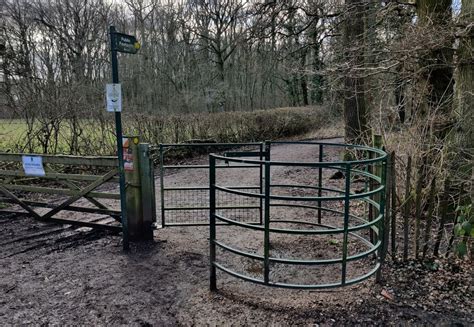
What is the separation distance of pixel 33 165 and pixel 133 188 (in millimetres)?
1705

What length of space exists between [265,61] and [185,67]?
193 inches

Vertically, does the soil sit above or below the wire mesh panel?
below

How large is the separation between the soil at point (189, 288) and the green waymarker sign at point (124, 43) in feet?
7.34

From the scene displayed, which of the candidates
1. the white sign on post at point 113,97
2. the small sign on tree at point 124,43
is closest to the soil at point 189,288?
the white sign on post at point 113,97

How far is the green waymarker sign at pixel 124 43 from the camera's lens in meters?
3.67

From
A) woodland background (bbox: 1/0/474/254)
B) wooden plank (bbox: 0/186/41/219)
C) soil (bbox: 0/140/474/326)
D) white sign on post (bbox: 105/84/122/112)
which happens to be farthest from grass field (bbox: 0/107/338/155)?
white sign on post (bbox: 105/84/122/112)

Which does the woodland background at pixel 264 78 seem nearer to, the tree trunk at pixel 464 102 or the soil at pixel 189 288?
the tree trunk at pixel 464 102

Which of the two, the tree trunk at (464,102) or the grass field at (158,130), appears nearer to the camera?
the tree trunk at (464,102)

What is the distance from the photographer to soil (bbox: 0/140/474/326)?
279cm

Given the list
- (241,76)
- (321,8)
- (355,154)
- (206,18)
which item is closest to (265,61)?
(241,76)

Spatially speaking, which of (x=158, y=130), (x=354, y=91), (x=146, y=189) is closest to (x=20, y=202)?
(x=146, y=189)

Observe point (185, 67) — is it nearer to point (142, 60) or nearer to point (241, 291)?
point (142, 60)

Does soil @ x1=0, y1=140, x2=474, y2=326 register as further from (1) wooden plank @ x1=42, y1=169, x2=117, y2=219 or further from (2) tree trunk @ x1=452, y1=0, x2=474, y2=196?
(2) tree trunk @ x1=452, y1=0, x2=474, y2=196

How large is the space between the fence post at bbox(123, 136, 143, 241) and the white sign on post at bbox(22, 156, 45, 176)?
1490mm
